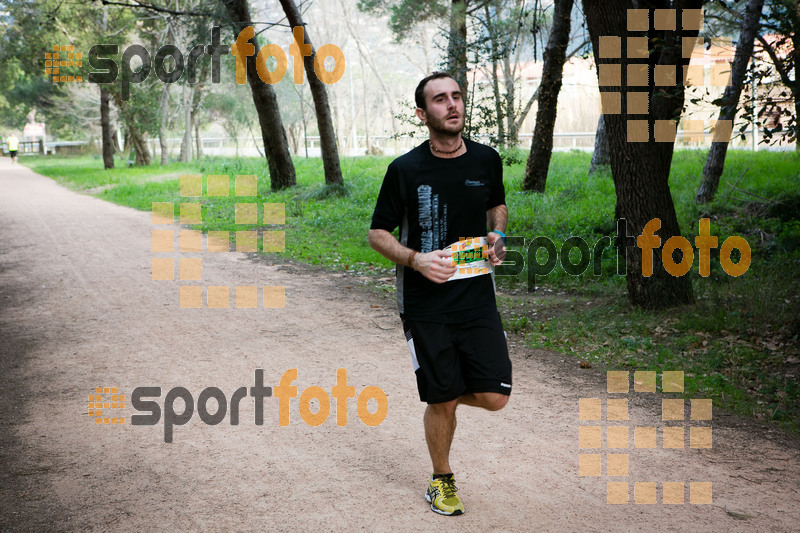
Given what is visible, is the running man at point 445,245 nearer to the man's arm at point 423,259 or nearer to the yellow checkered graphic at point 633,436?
the man's arm at point 423,259

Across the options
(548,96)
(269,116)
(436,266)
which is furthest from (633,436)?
(269,116)

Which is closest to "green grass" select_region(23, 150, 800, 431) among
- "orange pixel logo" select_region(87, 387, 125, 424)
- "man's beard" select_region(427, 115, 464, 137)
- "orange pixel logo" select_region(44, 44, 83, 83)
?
"man's beard" select_region(427, 115, 464, 137)

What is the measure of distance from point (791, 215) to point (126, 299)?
999cm

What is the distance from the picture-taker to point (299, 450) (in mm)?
4848

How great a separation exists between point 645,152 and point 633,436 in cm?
377

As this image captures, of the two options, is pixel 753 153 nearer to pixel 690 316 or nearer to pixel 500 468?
pixel 690 316

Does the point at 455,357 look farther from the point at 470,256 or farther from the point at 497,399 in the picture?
the point at 470,256

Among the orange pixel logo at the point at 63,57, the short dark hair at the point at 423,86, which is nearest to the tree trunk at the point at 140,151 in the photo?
the orange pixel logo at the point at 63,57

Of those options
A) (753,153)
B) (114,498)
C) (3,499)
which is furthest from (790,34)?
(753,153)

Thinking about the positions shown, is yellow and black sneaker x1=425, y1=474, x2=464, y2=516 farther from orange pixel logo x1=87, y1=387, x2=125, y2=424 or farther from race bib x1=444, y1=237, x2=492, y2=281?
orange pixel logo x1=87, y1=387, x2=125, y2=424

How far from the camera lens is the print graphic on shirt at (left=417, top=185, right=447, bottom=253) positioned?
12.4 ft

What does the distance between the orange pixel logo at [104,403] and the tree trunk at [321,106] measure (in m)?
13.1

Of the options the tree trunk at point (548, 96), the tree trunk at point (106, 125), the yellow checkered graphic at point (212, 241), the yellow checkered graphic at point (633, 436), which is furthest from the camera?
the tree trunk at point (106, 125)

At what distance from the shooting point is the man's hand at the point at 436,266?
11.8 ft
